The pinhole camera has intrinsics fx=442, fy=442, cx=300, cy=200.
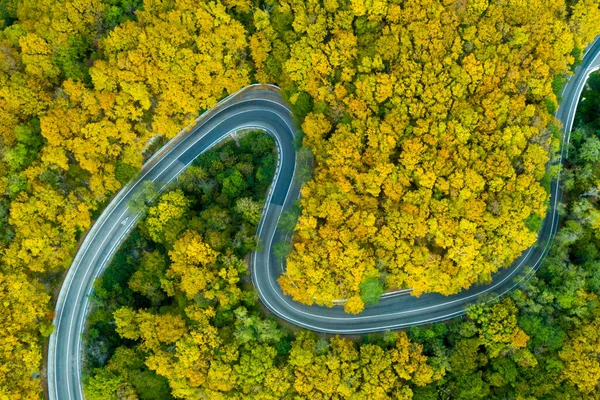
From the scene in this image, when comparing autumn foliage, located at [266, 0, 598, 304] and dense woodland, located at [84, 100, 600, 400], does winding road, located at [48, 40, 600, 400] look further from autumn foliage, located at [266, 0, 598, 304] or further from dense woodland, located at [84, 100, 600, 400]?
autumn foliage, located at [266, 0, 598, 304]

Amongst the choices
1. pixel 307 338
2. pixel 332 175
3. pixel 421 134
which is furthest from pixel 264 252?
pixel 421 134

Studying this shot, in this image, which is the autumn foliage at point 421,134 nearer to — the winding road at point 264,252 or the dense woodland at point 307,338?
the winding road at point 264,252

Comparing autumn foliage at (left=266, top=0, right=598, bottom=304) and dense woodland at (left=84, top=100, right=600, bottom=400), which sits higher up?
autumn foliage at (left=266, top=0, right=598, bottom=304)

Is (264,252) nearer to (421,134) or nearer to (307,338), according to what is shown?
(307,338)

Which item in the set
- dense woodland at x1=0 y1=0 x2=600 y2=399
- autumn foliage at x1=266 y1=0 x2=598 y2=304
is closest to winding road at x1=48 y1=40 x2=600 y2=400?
dense woodland at x1=0 y1=0 x2=600 y2=399

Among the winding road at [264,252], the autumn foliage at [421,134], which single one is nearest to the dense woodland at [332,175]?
the autumn foliage at [421,134]

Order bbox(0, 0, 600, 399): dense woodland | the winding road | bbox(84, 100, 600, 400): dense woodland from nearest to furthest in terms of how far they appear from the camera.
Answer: bbox(84, 100, 600, 400): dense woodland
bbox(0, 0, 600, 399): dense woodland
the winding road
